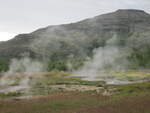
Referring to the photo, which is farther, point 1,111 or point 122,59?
point 122,59

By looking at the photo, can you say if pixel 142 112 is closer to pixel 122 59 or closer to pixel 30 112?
pixel 30 112

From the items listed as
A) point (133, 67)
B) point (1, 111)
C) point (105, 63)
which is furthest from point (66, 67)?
point (1, 111)

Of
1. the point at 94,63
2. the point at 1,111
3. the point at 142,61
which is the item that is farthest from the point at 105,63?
the point at 1,111

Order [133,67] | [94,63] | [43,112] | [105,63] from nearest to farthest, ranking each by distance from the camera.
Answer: [43,112] < [133,67] < [105,63] < [94,63]

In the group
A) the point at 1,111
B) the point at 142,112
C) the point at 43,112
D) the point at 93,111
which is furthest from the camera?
the point at 1,111

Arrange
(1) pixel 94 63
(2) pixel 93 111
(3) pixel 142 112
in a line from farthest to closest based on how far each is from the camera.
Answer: (1) pixel 94 63 → (2) pixel 93 111 → (3) pixel 142 112

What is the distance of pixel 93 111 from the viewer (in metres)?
24.1

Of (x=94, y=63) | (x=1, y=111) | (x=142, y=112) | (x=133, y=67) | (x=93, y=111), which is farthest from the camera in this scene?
(x=94, y=63)

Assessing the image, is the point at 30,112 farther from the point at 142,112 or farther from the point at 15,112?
the point at 142,112

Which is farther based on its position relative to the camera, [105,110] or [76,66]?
[76,66]

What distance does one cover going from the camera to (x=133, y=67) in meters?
156

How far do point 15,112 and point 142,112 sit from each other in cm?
1482

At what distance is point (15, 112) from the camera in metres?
26.7

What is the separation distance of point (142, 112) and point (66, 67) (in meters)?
137
